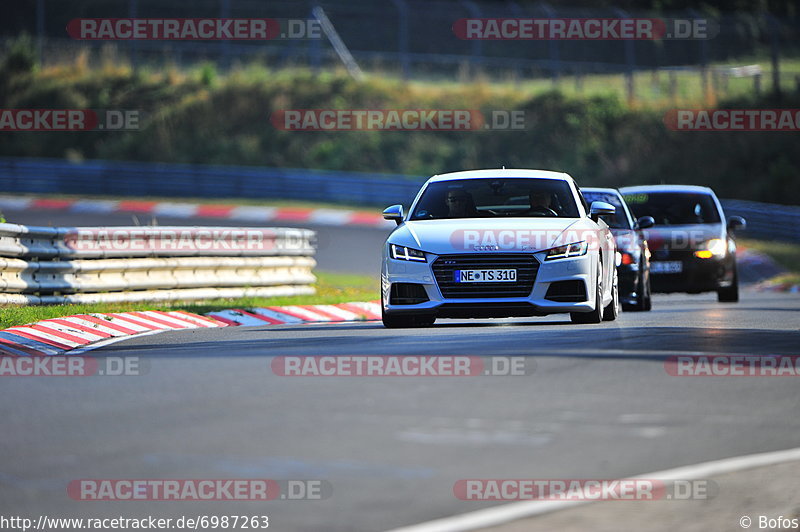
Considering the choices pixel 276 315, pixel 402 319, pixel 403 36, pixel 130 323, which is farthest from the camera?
pixel 403 36

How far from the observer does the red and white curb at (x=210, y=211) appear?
35.2m

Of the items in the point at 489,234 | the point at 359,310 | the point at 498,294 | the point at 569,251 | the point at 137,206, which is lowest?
the point at 359,310

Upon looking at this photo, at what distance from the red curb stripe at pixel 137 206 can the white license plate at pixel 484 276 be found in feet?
75.4

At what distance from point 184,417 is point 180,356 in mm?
3247

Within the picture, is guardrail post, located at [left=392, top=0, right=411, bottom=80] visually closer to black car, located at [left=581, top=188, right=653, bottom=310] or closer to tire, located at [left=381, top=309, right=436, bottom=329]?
black car, located at [left=581, top=188, right=653, bottom=310]

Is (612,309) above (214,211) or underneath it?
underneath

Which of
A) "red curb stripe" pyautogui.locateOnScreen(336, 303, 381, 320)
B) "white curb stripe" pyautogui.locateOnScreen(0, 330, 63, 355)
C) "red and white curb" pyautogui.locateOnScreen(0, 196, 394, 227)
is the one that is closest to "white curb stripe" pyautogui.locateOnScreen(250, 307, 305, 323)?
"red curb stripe" pyautogui.locateOnScreen(336, 303, 381, 320)

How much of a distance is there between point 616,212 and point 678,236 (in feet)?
7.22

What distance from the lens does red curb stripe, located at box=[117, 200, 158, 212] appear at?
3617 cm

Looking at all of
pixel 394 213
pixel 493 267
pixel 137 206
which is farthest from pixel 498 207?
pixel 137 206

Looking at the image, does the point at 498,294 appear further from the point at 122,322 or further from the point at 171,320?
the point at 171,320

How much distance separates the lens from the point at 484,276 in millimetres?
13898

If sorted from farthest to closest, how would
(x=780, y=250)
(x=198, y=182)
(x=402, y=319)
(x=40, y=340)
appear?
(x=198, y=182) < (x=780, y=250) < (x=402, y=319) < (x=40, y=340)

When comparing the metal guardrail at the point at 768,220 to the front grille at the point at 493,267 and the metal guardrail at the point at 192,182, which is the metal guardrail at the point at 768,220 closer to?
the metal guardrail at the point at 192,182
